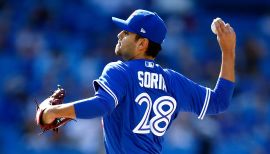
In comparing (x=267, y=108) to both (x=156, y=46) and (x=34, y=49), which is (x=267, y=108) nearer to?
(x=34, y=49)

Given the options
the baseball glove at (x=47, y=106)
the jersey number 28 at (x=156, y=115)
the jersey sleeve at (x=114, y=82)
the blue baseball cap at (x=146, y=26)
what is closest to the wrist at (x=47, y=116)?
the baseball glove at (x=47, y=106)

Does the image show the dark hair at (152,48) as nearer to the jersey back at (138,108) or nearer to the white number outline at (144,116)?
the jersey back at (138,108)

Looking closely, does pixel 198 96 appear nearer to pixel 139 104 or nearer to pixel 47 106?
pixel 139 104

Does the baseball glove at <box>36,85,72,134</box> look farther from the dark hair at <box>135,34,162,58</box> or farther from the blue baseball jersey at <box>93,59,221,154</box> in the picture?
the dark hair at <box>135,34,162,58</box>

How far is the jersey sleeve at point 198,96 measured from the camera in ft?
15.1

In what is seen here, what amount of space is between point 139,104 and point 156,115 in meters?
0.17

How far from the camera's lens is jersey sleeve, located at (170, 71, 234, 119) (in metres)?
4.61

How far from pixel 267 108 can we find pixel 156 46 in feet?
22.9

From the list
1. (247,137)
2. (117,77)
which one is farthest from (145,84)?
(247,137)

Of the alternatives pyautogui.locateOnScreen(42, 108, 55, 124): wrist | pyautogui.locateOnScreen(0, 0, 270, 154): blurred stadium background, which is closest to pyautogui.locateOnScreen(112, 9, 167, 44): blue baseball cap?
pyautogui.locateOnScreen(42, 108, 55, 124): wrist

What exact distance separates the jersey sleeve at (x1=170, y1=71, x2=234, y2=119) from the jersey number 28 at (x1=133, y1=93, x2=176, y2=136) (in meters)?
0.08

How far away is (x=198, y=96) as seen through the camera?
466 centimetres

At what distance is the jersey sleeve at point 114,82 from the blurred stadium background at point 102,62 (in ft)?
18.8

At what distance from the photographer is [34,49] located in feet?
37.2
